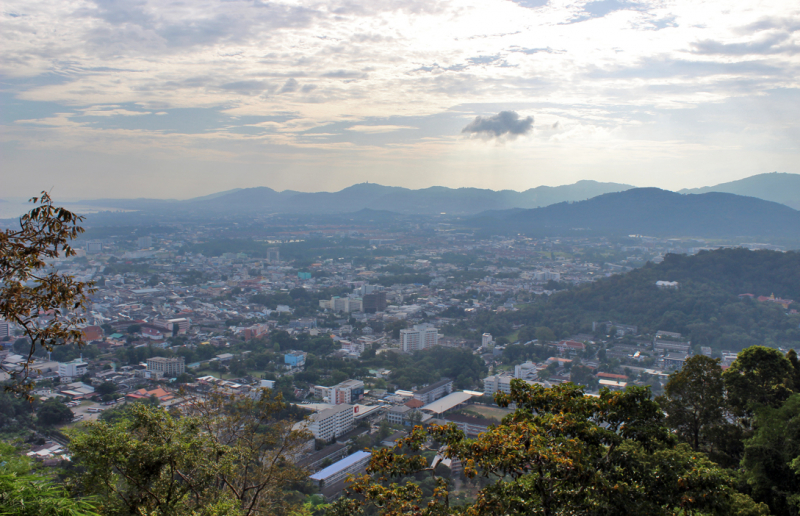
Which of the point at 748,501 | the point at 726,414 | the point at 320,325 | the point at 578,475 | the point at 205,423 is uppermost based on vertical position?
the point at 578,475

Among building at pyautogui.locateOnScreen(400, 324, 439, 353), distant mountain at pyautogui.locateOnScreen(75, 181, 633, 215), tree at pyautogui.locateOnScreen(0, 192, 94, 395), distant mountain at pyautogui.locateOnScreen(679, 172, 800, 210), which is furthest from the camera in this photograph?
distant mountain at pyautogui.locateOnScreen(75, 181, 633, 215)

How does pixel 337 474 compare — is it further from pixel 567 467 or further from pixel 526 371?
pixel 526 371

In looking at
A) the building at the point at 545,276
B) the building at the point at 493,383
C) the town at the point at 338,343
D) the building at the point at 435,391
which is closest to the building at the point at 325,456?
the town at the point at 338,343

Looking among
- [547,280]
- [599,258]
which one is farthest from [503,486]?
[599,258]

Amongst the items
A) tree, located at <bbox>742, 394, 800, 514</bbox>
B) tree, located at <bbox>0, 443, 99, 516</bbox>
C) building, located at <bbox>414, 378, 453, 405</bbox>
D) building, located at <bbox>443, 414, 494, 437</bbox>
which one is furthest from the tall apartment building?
tree, located at <bbox>742, 394, 800, 514</bbox>

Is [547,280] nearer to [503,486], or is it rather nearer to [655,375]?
[655,375]

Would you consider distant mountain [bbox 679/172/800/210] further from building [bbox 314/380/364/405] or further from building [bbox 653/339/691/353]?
building [bbox 314/380/364/405]
